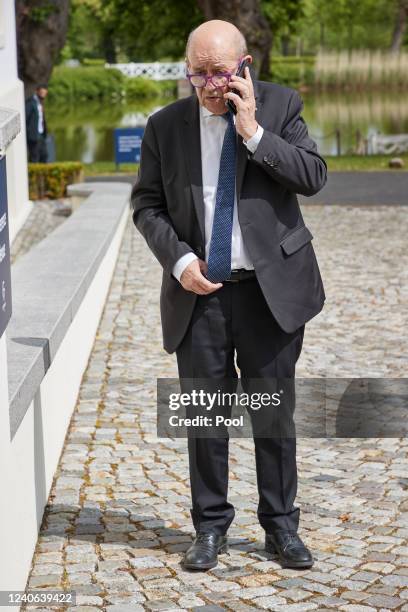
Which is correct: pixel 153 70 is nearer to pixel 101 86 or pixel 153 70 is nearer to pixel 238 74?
pixel 101 86

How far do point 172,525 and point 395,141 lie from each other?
24.6 m

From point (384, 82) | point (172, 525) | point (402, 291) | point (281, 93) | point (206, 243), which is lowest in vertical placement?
point (384, 82)

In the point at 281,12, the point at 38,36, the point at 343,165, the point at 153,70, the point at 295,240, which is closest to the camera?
the point at 295,240

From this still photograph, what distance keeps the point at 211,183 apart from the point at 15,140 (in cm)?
1218

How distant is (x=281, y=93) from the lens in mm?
4379

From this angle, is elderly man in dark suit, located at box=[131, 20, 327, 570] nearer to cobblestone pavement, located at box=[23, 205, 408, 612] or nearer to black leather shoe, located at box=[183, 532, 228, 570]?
black leather shoe, located at box=[183, 532, 228, 570]

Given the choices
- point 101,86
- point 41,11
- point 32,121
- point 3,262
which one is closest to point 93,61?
point 101,86

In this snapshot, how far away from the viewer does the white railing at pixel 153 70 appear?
244 feet

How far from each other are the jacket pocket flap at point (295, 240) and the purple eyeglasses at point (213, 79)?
61 centimetres

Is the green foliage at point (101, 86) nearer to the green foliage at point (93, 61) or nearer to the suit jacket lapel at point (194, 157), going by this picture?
the green foliage at point (93, 61)

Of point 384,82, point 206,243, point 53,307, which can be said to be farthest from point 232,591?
point 384,82

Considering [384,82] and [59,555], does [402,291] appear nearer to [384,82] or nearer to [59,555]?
[59,555]

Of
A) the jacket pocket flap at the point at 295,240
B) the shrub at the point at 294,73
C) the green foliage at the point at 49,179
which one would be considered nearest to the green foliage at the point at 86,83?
the shrub at the point at 294,73

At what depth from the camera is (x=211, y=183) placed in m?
4.35
